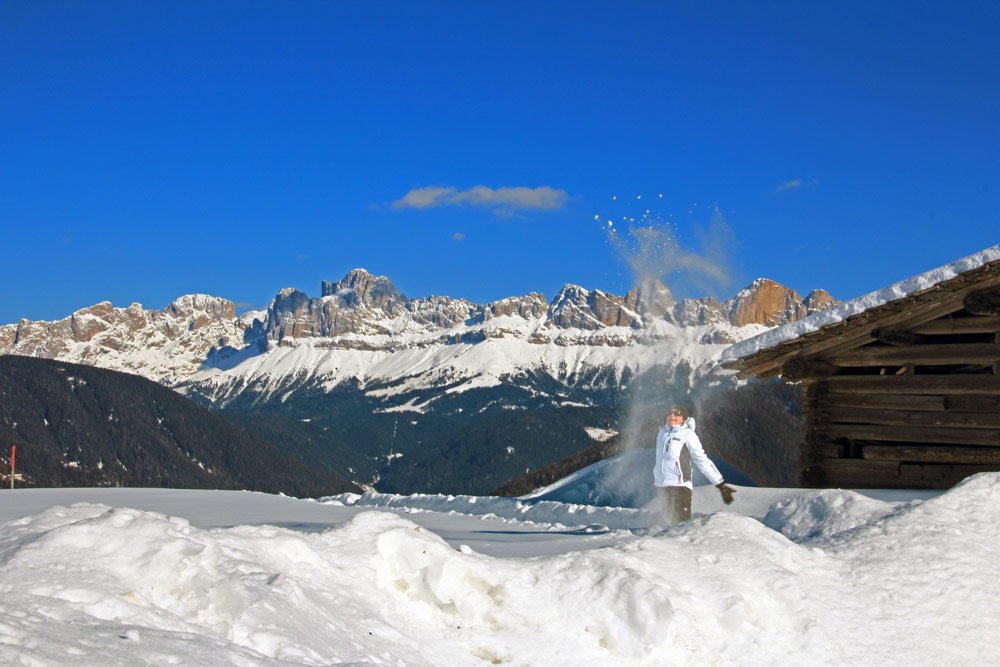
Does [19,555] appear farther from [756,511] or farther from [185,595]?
[756,511]

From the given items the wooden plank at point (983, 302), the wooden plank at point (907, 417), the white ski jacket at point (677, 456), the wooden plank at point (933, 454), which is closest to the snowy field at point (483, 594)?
the white ski jacket at point (677, 456)

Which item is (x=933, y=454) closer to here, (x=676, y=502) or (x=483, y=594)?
(x=676, y=502)

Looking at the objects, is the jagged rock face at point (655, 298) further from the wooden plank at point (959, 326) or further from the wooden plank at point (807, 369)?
the wooden plank at point (959, 326)

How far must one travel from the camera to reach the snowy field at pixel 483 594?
4867 millimetres

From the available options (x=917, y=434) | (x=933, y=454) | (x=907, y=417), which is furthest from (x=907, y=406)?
(x=933, y=454)

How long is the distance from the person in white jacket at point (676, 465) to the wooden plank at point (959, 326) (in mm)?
5109

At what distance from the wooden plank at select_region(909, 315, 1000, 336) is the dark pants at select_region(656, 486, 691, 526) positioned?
5491 millimetres

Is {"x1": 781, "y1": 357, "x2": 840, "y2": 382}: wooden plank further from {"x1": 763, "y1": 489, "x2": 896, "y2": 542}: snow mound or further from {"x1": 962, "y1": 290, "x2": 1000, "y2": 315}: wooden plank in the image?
{"x1": 763, "y1": 489, "x2": 896, "y2": 542}: snow mound

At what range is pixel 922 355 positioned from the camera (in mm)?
14586

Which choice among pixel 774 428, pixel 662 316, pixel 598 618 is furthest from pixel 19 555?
pixel 774 428

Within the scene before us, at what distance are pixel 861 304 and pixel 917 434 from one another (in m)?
2.19

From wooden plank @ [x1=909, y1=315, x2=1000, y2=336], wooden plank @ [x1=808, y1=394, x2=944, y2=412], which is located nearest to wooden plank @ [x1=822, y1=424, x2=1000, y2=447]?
wooden plank @ [x1=808, y1=394, x2=944, y2=412]

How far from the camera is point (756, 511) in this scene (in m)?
14.1

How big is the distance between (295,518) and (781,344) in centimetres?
815
